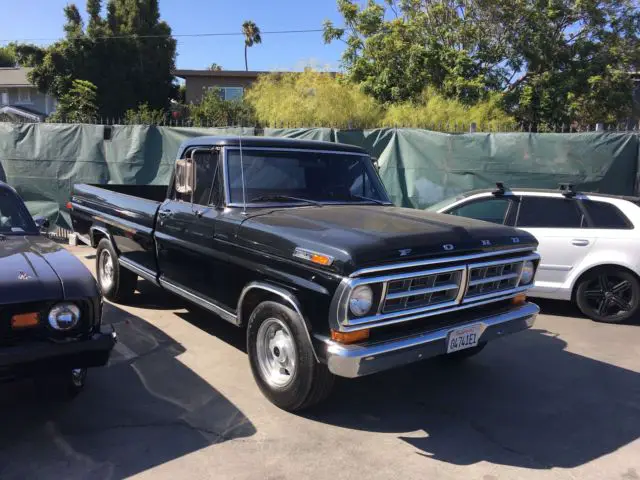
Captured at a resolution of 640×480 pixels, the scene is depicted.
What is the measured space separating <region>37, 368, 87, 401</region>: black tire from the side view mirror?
72.5 inches

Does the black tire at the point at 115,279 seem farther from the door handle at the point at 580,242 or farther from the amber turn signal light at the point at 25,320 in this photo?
the door handle at the point at 580,242

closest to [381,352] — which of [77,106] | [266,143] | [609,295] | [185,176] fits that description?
[266,143]

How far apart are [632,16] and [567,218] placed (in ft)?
56.3

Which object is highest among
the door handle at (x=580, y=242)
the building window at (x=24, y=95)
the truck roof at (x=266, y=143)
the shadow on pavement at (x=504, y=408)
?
the building window at (x=24, y=95)

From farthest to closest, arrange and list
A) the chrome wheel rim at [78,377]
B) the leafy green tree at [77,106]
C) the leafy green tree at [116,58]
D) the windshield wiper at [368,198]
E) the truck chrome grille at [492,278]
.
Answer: the leafy green tree at [116,58] < the leafy green tree at [77,106] < the windshield wiper at [368,198] < the truck chrome grille at [492,278] < the chrome wheel rim at [78,377]

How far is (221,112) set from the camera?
80.6ft

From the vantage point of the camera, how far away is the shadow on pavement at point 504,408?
370 cm

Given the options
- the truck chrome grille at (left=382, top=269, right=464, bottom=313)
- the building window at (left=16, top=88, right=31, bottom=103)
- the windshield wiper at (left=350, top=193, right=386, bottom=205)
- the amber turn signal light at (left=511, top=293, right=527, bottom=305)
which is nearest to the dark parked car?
the truck chrome grille at (left=382, top=269, right=464, bottom=313)

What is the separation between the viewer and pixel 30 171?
11547mm

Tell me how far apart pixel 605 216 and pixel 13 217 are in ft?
20.8

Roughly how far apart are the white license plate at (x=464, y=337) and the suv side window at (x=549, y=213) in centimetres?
330

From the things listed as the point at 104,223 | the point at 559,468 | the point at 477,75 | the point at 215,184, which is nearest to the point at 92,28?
the point at 477,75

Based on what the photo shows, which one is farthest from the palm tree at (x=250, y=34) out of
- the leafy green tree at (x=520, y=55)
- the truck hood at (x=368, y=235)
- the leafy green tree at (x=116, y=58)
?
the truck hood at (x=368, y=235)

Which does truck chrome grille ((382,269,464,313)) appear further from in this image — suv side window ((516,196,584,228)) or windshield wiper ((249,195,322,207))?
suv side window ((516,196,584,228))
